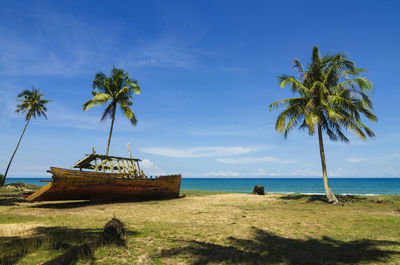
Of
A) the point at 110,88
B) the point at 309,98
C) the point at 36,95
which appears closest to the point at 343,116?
the point at 309,98

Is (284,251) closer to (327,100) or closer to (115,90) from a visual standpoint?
(327,100)

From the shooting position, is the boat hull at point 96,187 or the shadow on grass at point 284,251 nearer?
the shadow on grass at point 284,251

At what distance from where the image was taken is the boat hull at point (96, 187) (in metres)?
15.3

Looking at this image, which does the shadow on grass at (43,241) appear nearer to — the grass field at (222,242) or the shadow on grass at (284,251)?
the grass field at (222,242)

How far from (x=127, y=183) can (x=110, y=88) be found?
1253 centimetres

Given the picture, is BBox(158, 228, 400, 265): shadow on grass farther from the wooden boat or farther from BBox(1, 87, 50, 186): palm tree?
BBox(1, 87, 50, 186): palm tree

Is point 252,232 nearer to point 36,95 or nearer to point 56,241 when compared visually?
point 56,241

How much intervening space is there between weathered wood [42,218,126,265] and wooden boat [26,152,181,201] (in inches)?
403

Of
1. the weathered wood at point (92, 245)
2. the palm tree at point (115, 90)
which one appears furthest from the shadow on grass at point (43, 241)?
the palm tree at point (115, 90)

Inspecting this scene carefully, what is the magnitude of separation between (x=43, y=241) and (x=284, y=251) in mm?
6788

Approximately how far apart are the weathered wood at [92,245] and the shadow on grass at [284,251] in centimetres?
172

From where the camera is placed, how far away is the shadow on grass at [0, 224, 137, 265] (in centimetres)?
561

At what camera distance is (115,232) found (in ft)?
22.6

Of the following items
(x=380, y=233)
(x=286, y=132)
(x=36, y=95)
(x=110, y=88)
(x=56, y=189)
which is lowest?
(x=380, y=233)
